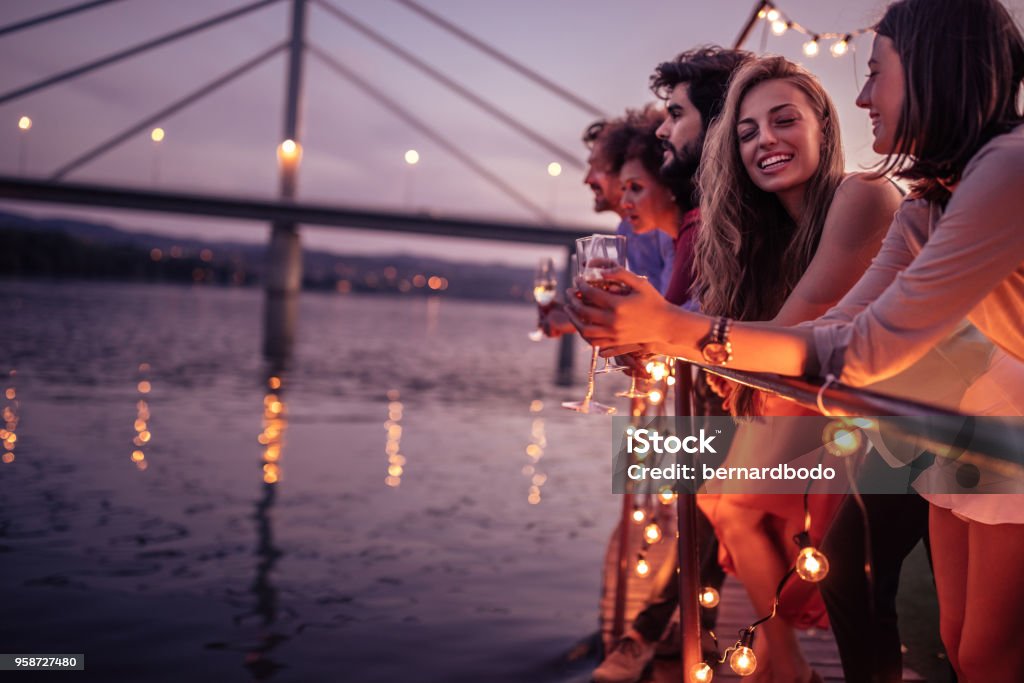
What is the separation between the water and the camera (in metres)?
3.50

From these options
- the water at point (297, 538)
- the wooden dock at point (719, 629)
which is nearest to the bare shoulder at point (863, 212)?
the wooden dock at point (719, 629)

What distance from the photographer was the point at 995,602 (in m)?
1.38

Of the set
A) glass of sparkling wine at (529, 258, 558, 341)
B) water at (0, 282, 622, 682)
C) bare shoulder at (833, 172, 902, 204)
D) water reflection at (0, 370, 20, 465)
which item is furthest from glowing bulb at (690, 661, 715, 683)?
water reflection at (0, 370, 20, 465)

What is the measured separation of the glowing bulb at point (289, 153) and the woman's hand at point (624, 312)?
39.7m

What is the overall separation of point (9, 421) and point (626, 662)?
805 cm

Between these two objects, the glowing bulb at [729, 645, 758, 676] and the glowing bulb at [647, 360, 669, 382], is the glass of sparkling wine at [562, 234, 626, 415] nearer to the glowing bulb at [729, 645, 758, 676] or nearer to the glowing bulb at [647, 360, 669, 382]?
the glowing bulb at [647, 360, 669, 382]

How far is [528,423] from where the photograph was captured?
445 inches

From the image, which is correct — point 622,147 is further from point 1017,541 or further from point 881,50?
point 1017,541

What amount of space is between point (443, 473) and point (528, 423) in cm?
384

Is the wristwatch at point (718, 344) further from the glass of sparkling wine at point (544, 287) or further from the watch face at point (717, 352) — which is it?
the glass of sparkling wine at point (544, 287)

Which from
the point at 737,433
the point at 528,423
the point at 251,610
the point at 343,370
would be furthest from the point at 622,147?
the point at 343,370

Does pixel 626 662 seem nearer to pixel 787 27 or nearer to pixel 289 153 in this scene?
pixel 787 27

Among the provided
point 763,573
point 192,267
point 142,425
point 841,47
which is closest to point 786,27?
point 841,47

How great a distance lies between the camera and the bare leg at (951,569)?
4.97ft
